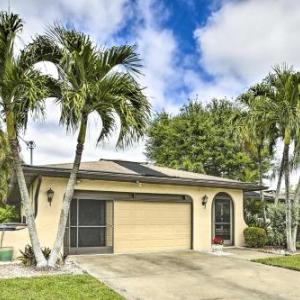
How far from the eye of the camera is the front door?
16656 mm

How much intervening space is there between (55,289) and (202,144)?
86.1 feet

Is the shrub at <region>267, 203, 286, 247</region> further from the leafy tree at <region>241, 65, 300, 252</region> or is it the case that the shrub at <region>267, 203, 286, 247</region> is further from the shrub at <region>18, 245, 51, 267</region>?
the shrub at <region>18, 245, 51, 267</region>

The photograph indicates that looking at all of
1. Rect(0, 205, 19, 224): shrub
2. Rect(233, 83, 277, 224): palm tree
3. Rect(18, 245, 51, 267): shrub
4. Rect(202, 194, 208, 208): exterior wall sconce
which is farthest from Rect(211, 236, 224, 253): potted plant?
Rect(0, 205, 19, 224): shrub

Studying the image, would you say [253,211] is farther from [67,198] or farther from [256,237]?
[67,198]

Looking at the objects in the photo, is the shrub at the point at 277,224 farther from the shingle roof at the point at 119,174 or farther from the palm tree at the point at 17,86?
the palm tree at the point at 17,86

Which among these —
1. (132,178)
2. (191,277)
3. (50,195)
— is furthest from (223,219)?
(50,195)

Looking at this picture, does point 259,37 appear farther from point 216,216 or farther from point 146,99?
point 216,216

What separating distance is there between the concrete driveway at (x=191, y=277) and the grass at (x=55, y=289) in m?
0.41

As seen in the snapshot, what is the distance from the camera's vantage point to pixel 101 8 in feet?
37.2

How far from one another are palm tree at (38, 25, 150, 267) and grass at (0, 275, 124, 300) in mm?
1587

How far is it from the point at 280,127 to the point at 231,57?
3.52m

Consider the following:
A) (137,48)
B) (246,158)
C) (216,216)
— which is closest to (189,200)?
(216,216)

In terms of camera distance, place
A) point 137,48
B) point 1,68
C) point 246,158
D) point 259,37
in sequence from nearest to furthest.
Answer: point 1,68 → point 137,48 → point 259,37 → point 246,158

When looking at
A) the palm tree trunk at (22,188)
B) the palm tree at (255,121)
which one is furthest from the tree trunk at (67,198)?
the palm tree at (255,121)
